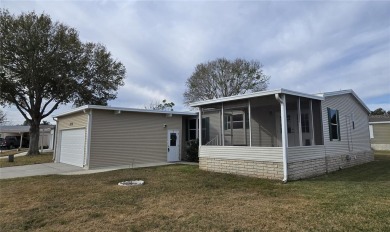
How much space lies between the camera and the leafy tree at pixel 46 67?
786 inches

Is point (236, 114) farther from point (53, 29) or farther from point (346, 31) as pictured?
point (53, 29)

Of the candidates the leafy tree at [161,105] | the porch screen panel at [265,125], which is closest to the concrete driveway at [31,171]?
the porch screen panel at [265,125]

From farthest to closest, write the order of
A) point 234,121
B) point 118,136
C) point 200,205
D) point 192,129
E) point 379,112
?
1. point 379,112
2. point 192,129
3. point 234,121
4. point 118,136
5. point 200,205

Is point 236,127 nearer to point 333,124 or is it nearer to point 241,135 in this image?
point 241,135

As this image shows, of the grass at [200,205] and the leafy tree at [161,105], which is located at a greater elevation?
the leafy tree at [161,105]

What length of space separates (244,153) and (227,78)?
2076cm

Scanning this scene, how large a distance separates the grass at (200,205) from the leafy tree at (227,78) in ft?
69.6

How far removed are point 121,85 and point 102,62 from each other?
9.20 ft

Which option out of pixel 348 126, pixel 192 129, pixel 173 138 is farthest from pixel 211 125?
pixel 348 126

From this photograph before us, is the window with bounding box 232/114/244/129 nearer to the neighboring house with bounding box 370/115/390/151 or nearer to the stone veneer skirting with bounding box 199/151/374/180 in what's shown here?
the stone veneer skirting with bounding box 199/151/374/180

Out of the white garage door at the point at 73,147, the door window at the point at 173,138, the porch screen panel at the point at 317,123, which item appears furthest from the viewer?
the door window at the point at 173,138

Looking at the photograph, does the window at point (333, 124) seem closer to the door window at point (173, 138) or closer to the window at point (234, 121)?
the window at point (234, 121)

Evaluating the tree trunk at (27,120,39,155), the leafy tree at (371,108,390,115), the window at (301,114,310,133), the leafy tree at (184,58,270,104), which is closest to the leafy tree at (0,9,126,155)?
the tree trunk at (27,120,39,155)

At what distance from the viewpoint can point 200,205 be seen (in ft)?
19.9
